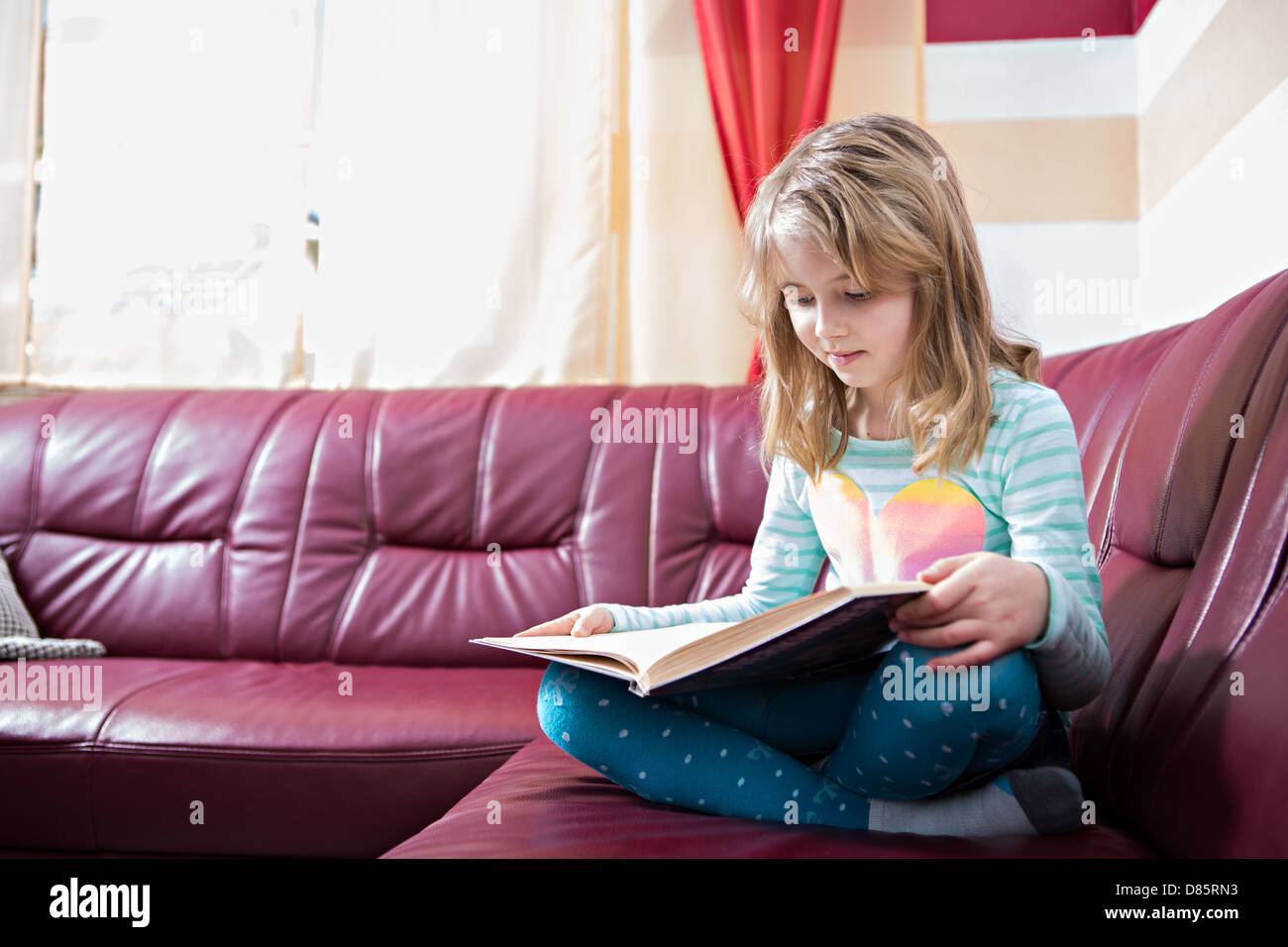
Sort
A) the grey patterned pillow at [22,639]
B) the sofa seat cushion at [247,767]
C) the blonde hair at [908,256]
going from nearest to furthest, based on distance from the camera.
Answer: the blonde hair at [908,256], the sofa seat cushion at [247,767], the grey patterned pillow at [22,639]

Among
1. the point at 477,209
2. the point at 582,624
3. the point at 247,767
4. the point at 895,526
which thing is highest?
the point at 477,209

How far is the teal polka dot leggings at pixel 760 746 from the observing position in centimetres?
76

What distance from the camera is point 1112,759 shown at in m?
0.87

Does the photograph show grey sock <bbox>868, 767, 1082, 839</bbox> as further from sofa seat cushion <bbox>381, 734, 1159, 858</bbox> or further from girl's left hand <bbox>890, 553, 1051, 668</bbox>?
girl's left hand <bbox>890, 553, 1051, 668</bbox>

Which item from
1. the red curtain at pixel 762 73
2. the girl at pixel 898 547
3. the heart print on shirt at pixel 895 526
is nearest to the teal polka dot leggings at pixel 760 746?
the girl at pixel 898 547

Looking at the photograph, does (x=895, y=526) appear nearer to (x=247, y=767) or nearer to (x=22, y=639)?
(x=247, y=767)

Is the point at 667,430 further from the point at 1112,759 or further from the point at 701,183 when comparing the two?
the point at 1112,759

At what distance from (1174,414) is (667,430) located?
101cm

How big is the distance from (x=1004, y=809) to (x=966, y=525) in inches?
10.3

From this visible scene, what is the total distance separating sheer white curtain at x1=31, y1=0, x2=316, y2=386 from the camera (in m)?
2.40

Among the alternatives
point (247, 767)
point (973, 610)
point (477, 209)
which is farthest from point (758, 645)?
point (477, 209)

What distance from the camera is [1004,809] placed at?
0.78m

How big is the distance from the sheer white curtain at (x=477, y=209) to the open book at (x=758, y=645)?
1.56m

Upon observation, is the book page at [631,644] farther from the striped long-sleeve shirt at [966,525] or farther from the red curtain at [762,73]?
the red curtain at [762,73]
